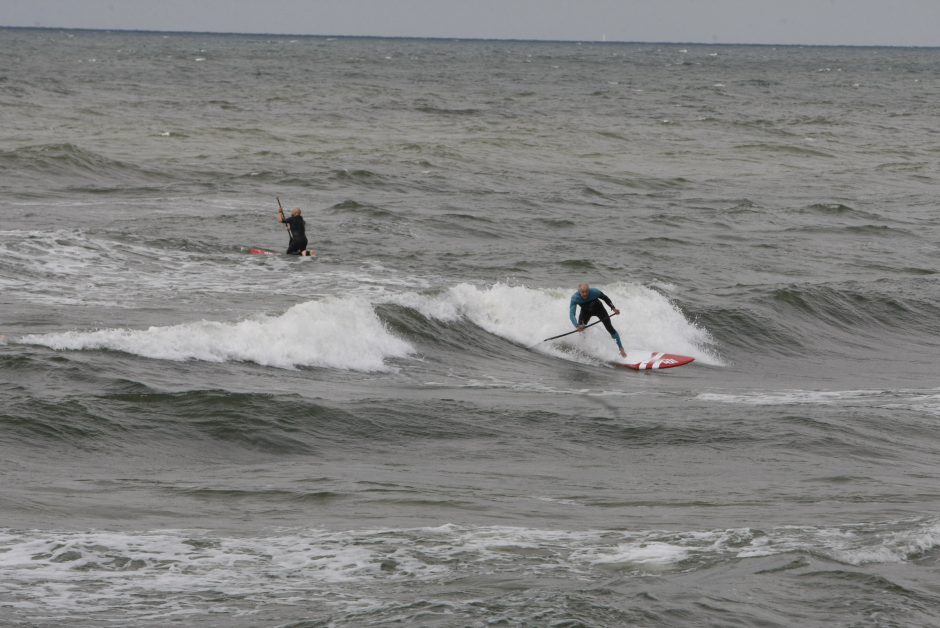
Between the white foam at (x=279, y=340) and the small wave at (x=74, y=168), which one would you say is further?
the small wave at (x=74, y=168)

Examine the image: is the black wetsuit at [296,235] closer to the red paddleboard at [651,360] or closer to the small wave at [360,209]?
the small wave at [360,209]

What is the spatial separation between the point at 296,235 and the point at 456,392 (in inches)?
398

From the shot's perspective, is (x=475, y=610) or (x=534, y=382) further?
(x=534, y=382)

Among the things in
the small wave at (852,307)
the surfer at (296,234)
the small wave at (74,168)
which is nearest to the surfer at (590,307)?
the small wave at (852,307)

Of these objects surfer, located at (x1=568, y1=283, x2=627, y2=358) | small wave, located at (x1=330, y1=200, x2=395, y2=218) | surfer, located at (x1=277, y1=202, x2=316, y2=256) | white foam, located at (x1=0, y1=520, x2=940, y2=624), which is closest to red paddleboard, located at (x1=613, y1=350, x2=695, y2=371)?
surfer, located at (x1=568, y1=283, x2=627, y2=358)

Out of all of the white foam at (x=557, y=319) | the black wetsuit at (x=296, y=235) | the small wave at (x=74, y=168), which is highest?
the small wave at (x=74, y=168)

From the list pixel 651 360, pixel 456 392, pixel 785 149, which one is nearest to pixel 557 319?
pixel 651 360

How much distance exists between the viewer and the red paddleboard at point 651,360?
20938 mm

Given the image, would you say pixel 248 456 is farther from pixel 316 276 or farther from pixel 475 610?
pixel 316 276

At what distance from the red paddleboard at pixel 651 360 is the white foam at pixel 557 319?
0.46 m

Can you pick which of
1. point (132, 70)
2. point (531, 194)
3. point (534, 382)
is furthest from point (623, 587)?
point (132, 70)

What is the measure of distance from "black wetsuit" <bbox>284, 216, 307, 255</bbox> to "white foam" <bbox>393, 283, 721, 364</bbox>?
451cm

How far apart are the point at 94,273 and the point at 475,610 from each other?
54.9 feet

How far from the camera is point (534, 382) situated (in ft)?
63.6
